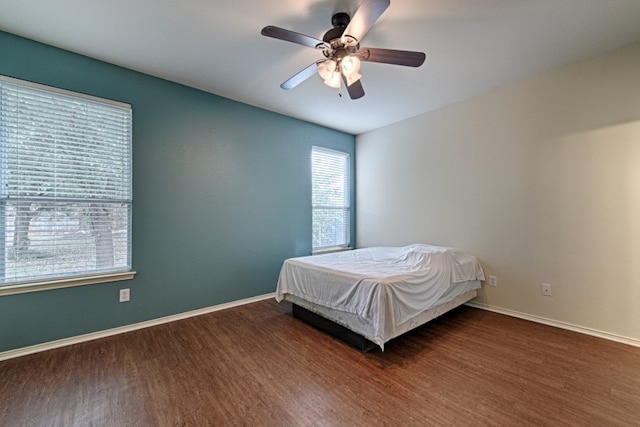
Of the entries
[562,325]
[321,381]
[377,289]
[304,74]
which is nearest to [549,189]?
[562,325]

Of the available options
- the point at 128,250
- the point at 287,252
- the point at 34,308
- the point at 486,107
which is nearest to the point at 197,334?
the point at 128,250

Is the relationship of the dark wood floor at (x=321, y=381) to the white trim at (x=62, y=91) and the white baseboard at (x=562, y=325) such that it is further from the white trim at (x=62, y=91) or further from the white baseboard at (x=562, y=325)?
the white trim at (x=62, y=91)

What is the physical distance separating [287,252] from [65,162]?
261 cm

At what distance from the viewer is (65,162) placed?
7.72ft

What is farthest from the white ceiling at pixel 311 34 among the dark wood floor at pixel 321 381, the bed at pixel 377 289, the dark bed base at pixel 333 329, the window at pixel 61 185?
the dark wood floor at pixel 321 381

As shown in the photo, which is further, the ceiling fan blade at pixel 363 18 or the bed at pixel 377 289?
the bed at pixel 377 289

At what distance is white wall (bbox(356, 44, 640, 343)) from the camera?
7.84ft

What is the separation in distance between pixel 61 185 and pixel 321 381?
2.77 metres

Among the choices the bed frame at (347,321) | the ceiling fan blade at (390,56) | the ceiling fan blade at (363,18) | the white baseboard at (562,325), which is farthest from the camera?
the white baseboard at (562,325)

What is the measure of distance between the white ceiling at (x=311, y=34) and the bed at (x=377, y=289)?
1.98m

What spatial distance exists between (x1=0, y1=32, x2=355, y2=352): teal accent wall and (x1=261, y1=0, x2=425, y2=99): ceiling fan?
64.5 inches

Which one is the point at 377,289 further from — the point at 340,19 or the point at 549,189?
the point at 549,189

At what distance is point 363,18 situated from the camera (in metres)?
1.57

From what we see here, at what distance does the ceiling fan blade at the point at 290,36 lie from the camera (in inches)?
64.6
